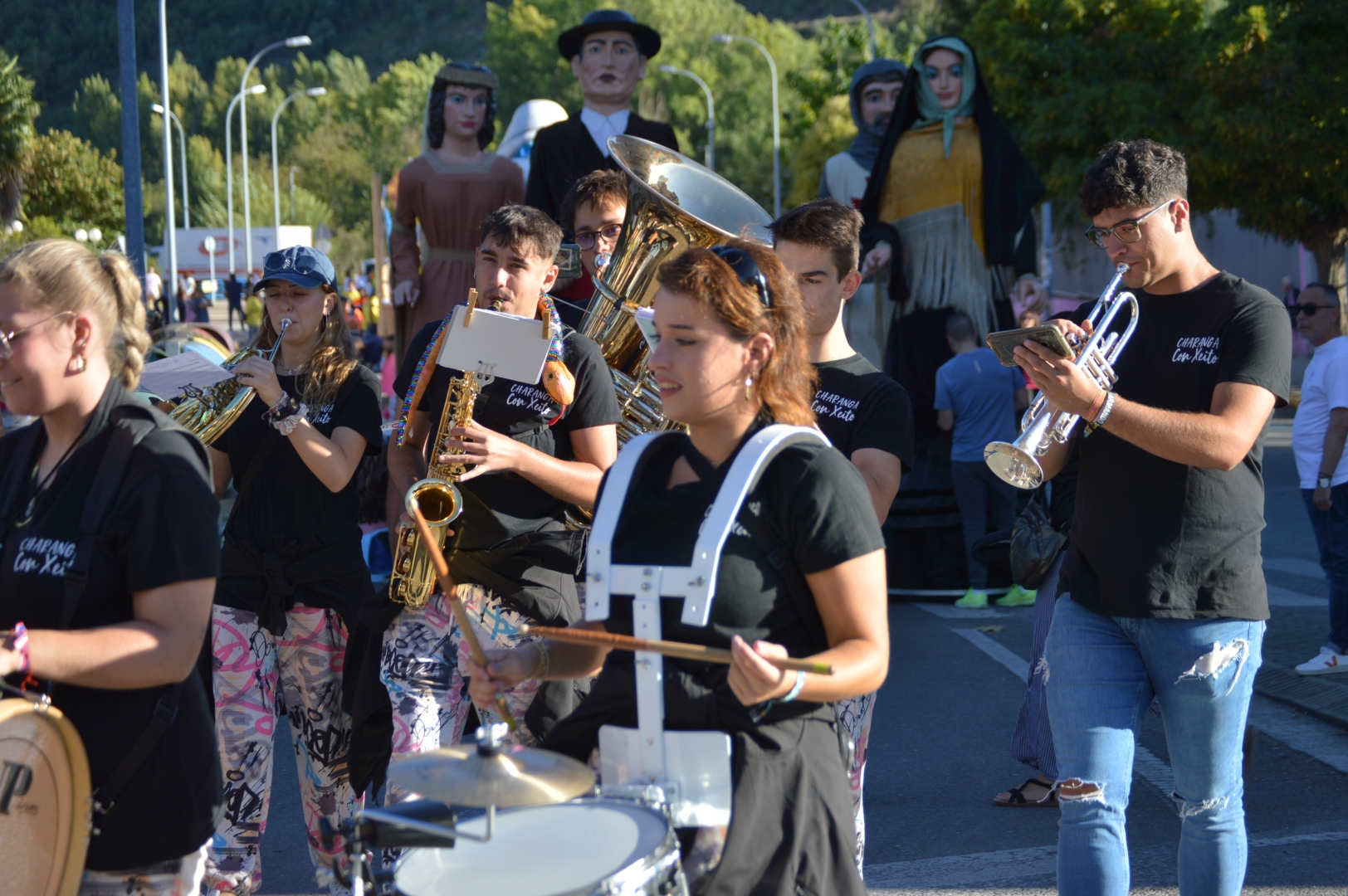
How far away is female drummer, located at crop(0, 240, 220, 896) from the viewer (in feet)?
7.43

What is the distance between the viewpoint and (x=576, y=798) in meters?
2.21

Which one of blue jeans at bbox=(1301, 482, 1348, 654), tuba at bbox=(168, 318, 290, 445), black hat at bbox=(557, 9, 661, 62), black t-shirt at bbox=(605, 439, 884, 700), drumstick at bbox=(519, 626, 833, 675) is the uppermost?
black hat at bbox=(557, 9, 661, 62)

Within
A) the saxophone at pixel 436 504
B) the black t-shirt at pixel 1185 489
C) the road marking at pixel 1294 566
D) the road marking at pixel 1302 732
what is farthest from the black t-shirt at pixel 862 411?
the road marking at pixel 1294 566

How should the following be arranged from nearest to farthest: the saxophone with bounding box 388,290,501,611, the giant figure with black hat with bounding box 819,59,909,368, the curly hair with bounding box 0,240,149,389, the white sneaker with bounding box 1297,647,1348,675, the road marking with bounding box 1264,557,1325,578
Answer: the curly hair with bounding box 0,240,149,389 < the saxophone with bounding box 388,290,501,611 < the white sneaker with bounding box 1297,647,1348,675 < the giant figure with black hat with bounding box 819,59,909,368 < the road marking with bounding box 1264,557,1325,578

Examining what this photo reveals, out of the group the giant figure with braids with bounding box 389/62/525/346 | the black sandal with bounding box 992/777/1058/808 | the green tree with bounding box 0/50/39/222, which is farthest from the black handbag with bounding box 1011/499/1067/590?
the green tree with bounding box 0/50/39/222

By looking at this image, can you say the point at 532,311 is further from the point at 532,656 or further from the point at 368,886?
the point at 368,886

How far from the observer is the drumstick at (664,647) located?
2.09 metres

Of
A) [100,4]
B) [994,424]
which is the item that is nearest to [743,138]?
[100,4]

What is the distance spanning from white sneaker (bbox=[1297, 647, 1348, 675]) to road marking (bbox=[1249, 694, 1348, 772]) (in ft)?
1.20

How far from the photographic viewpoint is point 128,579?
2287mm

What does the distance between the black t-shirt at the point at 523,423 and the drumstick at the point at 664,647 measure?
56.2 inches

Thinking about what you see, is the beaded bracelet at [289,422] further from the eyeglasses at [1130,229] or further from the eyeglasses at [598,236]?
the eyeglasses at [1130,229]

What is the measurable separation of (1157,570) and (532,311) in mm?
1770

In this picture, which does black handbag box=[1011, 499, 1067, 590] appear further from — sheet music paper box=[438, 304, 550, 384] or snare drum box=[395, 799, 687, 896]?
snare drum box=[395, 799, 687, 896]
